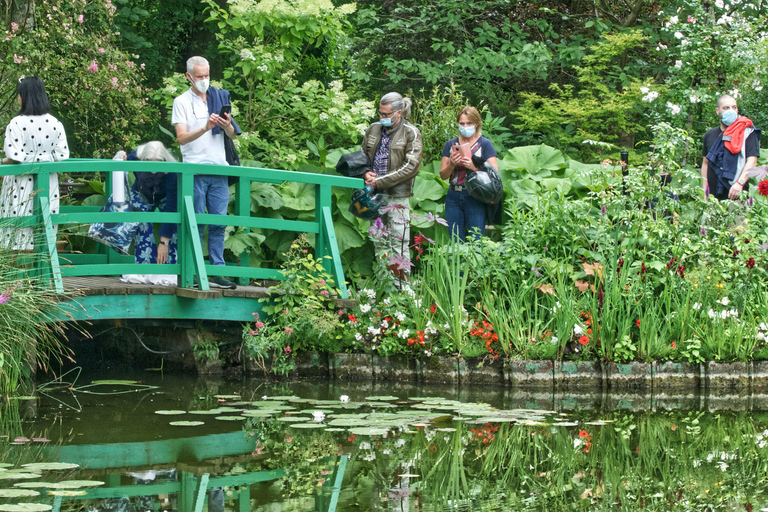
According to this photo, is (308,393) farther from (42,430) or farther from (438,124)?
(438,124)

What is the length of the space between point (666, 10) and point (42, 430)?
8889mm

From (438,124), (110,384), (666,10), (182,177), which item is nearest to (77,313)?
(110,384)

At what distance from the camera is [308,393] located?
5785mm

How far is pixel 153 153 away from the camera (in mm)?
6418

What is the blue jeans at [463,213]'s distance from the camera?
274 inches

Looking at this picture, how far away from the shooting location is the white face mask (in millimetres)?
6266

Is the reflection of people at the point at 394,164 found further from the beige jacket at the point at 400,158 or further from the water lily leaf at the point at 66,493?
the water lily leaf at the point at 66,493

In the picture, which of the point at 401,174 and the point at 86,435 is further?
the point at 401,174

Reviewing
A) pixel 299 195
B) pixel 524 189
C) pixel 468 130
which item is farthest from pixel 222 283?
pixel 524 189

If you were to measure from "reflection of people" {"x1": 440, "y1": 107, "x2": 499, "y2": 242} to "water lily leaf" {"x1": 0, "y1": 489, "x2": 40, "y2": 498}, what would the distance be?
3.99 metres

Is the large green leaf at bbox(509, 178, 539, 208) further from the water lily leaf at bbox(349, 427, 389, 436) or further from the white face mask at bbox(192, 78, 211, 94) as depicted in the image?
the water lily leaf at bbox(349, 427, 389, 436)

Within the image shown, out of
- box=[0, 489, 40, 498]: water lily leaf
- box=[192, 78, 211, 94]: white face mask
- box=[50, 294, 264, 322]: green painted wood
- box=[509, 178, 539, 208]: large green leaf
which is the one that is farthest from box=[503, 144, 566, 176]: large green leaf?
box=[0, 489, 40, 498]: water lily leaf

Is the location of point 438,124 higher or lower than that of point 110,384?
higher

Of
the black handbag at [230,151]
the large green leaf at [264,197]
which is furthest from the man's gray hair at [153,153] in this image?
the large green leaf at [264,197]
